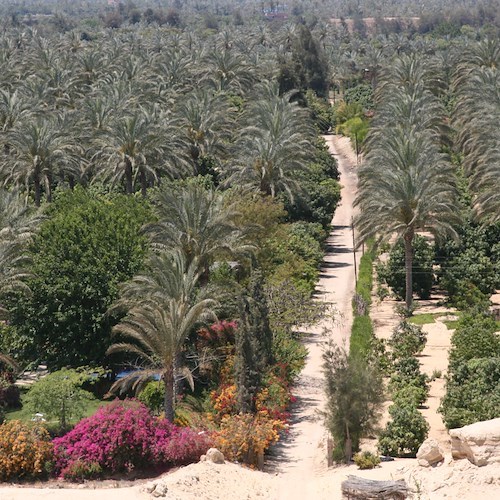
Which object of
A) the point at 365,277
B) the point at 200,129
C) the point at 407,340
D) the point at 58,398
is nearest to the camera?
the point at 58,398

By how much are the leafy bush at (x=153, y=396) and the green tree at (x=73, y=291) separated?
3.06 meters

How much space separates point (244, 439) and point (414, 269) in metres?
20.4

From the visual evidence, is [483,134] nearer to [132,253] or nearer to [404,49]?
[132,253]

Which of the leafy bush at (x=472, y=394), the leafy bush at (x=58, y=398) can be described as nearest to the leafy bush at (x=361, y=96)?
the leafy bush at (x=472, y=394)

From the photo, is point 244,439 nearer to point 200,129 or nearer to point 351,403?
point 351,403

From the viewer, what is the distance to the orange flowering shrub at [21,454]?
93.3 ft

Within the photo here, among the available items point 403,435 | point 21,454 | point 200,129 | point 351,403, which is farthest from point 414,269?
point 21,454

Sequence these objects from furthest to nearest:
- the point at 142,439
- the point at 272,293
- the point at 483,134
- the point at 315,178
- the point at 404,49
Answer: the point at 404,49 → the point at 315,178 → the point at 483,134 → the point at 272,293 → the point at 142,439

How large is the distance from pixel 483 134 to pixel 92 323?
29.8 m

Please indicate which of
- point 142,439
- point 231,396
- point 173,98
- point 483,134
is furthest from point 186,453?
point 173,98

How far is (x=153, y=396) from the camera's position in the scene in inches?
1308

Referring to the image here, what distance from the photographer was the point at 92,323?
3591 cm

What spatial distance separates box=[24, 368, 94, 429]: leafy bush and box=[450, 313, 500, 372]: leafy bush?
11.2 m

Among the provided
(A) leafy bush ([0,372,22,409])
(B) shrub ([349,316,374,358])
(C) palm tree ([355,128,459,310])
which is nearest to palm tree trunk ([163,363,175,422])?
(A) leafy bush ([0,372,22,409])
